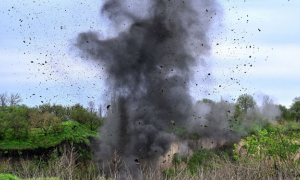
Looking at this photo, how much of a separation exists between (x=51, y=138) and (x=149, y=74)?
11133mm

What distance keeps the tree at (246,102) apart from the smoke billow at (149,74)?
1751cm

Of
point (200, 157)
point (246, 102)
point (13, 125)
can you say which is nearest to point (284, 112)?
point (246, 102)

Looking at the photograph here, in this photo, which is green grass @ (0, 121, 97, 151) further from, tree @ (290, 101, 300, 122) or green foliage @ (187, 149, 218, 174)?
tree @ (290, 101, 300, 122)

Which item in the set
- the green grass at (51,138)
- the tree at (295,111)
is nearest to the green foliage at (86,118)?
the green grass at (51,138)

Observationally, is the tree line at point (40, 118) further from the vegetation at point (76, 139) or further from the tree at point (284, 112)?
the tree at point (284, 112)

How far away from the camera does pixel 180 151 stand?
43688 millimetres

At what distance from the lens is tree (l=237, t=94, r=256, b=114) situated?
188ft

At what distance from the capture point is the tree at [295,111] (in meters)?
59.9

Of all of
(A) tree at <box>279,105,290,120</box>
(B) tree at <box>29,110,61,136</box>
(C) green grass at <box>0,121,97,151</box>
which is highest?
(A) tree at <box>279,105,290,120</box>

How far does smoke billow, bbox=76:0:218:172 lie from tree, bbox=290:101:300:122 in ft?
79.3

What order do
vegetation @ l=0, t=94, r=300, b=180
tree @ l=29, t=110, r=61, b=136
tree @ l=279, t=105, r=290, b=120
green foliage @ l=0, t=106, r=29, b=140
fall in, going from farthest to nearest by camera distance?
tree @ l=279, t=105, r=290, b=120
tree @ l=29, t=110, r=61, b=136
green foliage @ l=0, t=106, r=29, b=140
vegetation @ l=0, t=94, r=300, b=180

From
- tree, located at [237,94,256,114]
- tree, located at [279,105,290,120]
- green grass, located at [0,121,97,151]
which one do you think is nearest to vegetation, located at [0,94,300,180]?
green grass, located at [0,121,97,151]

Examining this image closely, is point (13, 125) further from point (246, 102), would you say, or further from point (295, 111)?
point (295, 111)

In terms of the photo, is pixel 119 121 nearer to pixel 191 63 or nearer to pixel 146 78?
pixel 146 78
